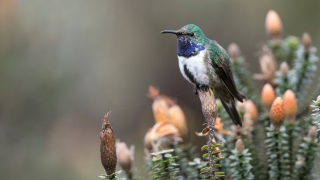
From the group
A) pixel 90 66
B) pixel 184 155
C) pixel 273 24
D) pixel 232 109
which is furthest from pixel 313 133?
pixel 90 66

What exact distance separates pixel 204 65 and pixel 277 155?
455 mm

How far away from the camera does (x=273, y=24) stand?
232 cm

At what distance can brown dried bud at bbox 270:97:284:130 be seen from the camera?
64.3 inches

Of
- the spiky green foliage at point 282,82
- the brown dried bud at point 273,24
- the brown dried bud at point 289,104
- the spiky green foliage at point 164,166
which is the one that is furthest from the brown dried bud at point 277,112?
the brown dried bud at point 273,24

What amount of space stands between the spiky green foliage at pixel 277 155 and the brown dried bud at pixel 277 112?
4cm

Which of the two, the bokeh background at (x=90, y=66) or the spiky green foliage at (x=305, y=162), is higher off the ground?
the bokeh background at (x=90, y=66)

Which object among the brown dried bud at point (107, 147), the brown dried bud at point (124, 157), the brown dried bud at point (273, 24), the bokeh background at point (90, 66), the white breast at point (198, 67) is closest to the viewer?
the brown dried bud at point (107, 147)

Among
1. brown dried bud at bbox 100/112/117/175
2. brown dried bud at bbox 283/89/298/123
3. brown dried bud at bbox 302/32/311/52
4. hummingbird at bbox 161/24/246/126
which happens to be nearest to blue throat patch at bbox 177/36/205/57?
hummingbird at bbox 161/24/246/126

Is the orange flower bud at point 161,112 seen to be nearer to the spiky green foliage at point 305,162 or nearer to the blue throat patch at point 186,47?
the blue throat patch at point 186,47

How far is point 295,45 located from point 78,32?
2.29m

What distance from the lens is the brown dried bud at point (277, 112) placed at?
1.63 meters

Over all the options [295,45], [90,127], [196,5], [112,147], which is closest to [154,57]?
[196,5]

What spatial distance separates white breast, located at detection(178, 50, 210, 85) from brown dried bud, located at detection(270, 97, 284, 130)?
1.05 feet

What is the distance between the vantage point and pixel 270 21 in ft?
7.59
